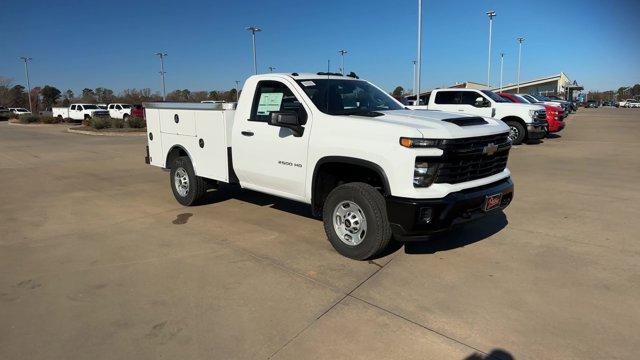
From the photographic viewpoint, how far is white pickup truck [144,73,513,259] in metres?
4.07

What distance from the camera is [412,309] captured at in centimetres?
368

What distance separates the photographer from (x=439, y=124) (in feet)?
13.8

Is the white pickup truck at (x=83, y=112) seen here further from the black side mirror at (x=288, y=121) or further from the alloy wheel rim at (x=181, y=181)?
the black side mirror at (x=288, y=121)

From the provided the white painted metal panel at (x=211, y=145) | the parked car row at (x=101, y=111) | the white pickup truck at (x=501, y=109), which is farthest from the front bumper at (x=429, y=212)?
the parked car row at (x=101, y=111)

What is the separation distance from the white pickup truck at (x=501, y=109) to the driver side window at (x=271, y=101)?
405 inches

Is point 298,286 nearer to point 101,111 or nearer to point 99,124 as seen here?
point 99,124

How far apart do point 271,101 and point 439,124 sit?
2.23m

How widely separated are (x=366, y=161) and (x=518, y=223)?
2824 mm

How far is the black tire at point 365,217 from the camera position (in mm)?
4332

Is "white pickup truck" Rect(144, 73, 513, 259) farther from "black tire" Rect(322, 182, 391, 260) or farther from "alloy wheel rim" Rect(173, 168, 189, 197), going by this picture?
"alloy wheel rim" Rect(173, 168, 189, 197)

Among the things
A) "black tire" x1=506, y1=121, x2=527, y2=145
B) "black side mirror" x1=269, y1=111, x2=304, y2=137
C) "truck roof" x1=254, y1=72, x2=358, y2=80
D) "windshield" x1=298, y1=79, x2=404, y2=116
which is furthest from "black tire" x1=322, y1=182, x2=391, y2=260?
"black tire" x1=506, y1=121, x2=527, y2=145

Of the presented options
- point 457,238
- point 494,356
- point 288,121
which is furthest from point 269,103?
point 494,356

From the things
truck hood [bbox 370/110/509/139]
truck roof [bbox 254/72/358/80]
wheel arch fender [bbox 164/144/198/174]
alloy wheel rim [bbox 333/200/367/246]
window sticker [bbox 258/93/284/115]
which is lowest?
alloy wheel rim [bbox 333/200/367/246]

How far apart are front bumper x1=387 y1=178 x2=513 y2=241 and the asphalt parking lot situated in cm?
50
